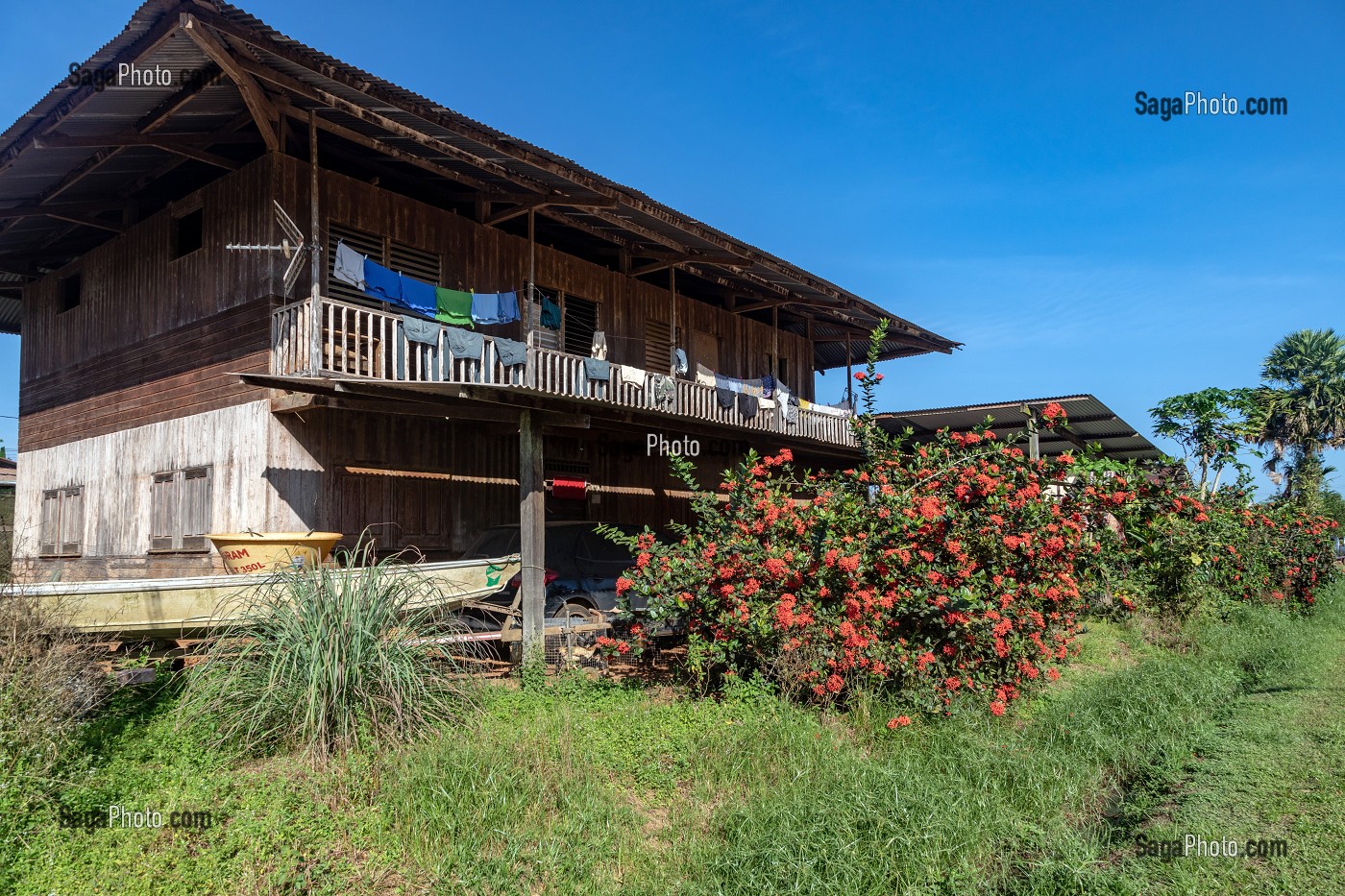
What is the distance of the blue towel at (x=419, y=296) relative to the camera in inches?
484

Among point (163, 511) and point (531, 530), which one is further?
point (163, 511)

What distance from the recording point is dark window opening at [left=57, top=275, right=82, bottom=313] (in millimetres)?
16047

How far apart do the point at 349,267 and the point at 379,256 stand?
1.74m

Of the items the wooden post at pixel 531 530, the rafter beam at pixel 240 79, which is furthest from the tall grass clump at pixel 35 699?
the rafter beam at pixel 240 79

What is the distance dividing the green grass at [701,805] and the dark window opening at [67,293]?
12.2 metres

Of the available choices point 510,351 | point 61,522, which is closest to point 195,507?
point 61,522

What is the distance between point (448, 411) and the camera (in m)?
9.92

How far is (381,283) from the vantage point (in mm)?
12062

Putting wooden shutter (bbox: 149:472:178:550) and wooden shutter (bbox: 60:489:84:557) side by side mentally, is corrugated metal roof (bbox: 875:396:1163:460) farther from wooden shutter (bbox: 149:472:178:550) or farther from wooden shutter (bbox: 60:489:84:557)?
wooden shutter (bbox: 60:489:84:557)

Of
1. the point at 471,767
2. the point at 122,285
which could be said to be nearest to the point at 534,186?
the point at 122,285

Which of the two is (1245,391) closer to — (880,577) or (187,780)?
(880,577)

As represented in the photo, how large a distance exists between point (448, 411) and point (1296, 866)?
8.13 meters

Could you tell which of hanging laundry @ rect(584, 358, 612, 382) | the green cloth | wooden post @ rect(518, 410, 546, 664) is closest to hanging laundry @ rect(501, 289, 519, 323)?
the green cloth

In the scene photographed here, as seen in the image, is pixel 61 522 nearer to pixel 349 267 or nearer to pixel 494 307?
pixel 349 267
